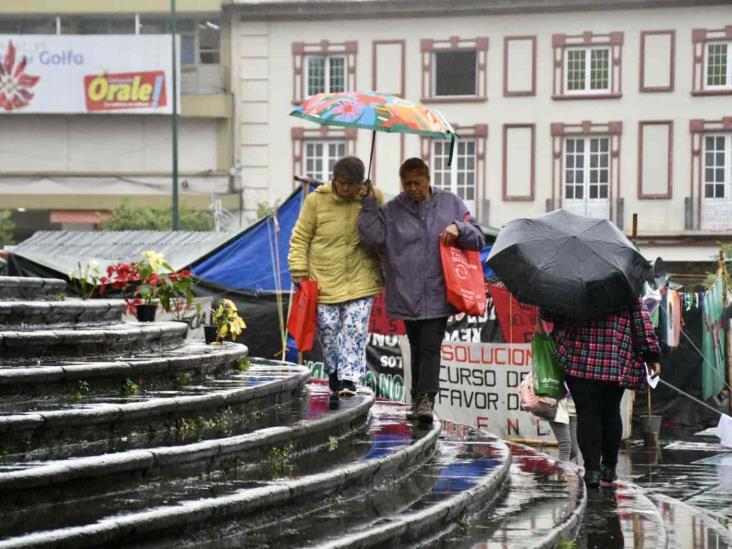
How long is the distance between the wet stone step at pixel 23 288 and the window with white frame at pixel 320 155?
36.0m

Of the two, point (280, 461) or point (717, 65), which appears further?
point (717, 65)

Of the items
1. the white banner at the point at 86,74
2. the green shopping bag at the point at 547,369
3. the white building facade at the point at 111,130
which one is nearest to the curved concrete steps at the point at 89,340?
the green shopping bag at the point at 547,369

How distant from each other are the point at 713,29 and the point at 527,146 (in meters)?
6.45

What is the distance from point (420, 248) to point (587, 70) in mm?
36125

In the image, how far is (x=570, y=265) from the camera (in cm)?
910

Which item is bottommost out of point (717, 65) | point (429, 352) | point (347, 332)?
point (429, 352)

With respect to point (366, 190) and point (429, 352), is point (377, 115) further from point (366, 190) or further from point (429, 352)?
point (429, 352)

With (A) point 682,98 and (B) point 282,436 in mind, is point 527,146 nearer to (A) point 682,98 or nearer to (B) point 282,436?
(A) point 682,98

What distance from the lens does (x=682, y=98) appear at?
43.9 m

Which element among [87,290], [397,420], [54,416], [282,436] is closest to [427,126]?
[397,420]

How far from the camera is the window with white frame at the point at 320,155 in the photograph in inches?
1818

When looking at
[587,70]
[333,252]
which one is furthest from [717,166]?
[333,252]

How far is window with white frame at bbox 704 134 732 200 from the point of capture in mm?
43719

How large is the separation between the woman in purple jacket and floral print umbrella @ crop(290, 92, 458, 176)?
31cm
